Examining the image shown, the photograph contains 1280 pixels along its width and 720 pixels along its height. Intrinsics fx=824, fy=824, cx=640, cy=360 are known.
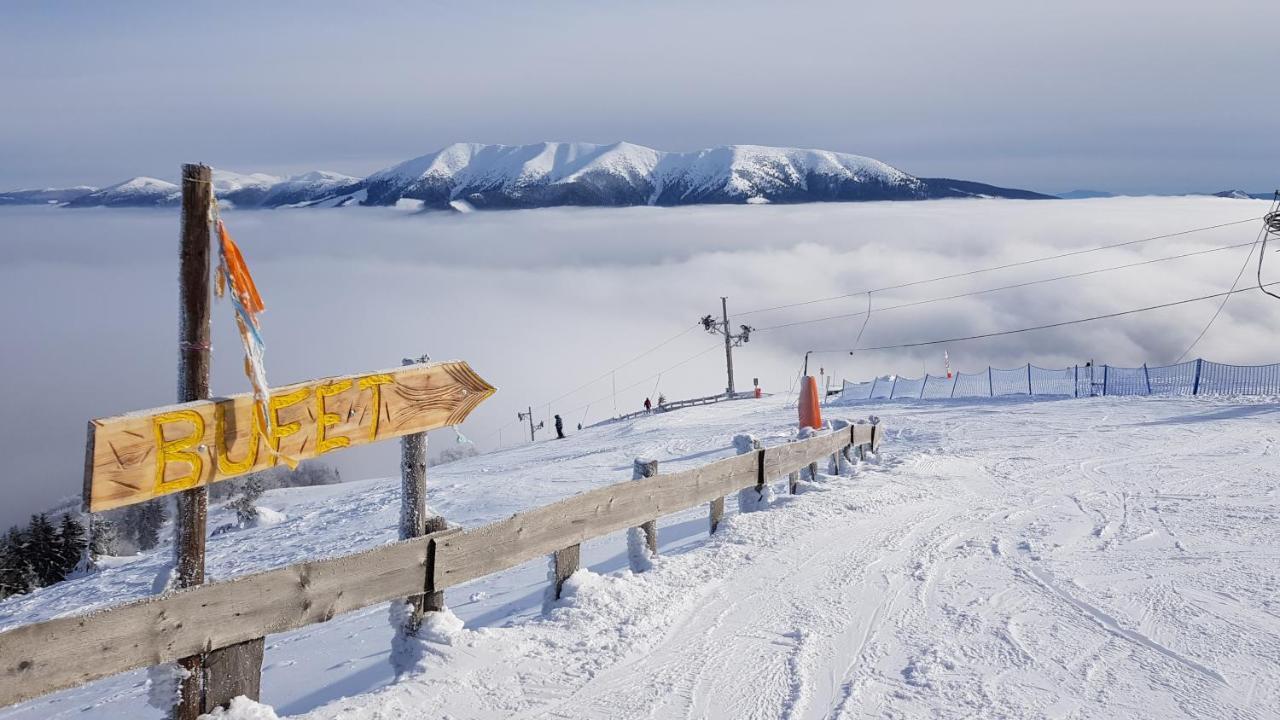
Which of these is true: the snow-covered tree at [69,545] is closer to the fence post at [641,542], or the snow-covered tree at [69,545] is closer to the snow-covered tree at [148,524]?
the snow-covered tree at [148,524]

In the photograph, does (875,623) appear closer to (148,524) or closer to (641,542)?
(641,542)

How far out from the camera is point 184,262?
14.0ft

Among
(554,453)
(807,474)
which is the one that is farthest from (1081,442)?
(554,453)

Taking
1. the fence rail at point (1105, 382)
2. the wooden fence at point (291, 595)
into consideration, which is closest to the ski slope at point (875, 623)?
the wooden fence at point (291, 595)

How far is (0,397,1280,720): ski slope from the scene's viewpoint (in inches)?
183

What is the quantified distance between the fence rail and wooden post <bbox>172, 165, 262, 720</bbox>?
3128 centimetres

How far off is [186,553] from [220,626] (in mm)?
456

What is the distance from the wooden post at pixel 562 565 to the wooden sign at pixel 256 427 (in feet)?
4.97

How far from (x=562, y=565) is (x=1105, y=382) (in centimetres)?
3295

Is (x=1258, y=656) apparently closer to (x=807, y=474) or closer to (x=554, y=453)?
(x=807, y=474)

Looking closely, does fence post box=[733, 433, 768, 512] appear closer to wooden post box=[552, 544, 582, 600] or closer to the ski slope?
the ski slope

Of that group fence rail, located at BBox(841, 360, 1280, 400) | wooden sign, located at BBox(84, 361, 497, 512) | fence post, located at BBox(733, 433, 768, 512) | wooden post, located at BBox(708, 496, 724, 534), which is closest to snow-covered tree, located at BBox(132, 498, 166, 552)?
fence rail, located at BBox(841, 360, 1280, 400)

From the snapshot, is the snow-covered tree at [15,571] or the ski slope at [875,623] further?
the snow-covered tree at [15,571]

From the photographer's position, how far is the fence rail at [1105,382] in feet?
93.5
